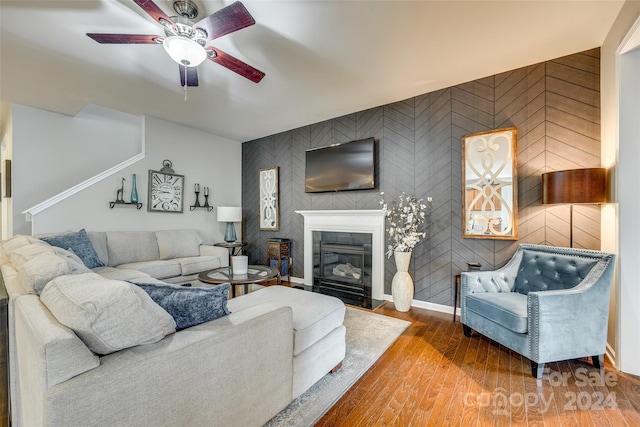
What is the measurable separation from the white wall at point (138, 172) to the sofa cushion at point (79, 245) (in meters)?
0.64

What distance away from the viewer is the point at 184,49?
183 cm

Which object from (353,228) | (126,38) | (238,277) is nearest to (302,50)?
(126,38)

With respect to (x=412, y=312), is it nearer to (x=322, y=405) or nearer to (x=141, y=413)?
(x=322, y=405)

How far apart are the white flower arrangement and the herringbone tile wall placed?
11 centimetres

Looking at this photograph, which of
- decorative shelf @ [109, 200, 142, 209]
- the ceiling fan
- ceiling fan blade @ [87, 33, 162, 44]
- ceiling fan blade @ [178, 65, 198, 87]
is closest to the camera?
the ceiling fan

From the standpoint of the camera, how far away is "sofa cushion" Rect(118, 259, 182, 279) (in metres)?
3.30

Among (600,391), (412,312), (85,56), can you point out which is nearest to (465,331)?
(412,312)

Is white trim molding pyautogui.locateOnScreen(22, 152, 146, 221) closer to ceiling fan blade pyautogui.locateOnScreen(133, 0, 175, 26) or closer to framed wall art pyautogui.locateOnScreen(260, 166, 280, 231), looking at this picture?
framed wall art pyautogui.locateOnScreen(260, 166, 280, 231)

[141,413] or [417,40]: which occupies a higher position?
[417,40]

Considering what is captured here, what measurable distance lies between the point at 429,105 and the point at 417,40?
1.12 m

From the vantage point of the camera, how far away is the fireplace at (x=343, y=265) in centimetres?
375

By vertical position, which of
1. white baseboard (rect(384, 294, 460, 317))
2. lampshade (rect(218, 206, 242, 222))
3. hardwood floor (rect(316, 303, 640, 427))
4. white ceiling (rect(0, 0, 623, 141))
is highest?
white ceiling (rect(0, 0, 623, 141))

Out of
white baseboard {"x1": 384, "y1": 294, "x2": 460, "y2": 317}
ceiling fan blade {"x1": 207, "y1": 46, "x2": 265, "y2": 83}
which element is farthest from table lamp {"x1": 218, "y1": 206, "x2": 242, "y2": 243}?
white baseboard {"x1": 384, "y1": 294, "x2": 460, "y2": 317}

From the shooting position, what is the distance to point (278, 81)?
2977 mm
